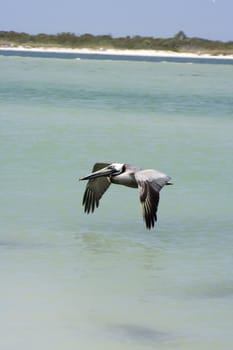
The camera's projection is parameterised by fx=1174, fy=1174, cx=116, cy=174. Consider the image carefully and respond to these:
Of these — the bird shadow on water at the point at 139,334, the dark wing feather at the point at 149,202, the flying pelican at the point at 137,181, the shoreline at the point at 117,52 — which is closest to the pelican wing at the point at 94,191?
the flying pelican at the point at 137,181

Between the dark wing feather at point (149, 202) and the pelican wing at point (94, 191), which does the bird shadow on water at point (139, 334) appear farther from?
the pelican wing at point (94, 191)

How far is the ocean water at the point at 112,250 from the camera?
17.0ft

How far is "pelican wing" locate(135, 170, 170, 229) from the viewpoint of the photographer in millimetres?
6223

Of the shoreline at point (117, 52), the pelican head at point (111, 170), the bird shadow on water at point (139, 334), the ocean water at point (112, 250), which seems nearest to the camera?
the bird shadow on water at point (139, 334)

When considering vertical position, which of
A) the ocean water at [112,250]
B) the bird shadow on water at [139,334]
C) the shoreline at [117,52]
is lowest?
the shoreline at [117,52]

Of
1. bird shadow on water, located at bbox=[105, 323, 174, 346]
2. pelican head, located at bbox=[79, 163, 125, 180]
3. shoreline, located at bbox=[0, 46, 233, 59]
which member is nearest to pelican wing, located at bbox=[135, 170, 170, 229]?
pelican head, located at bbox=[79, 163, 125, 180]

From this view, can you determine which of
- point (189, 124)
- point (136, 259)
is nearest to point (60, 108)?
point (189, 124)

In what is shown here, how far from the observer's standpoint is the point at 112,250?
6.93 meters

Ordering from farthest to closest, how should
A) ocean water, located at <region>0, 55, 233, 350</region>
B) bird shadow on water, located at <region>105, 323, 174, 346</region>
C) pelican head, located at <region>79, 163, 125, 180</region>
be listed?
1. pelican head, located at <region>79, 163, 125, 180</region>
2. ocean water, located at <region>0, 55, 233, 350</region>
3. bird shadow on water, located at <region>105, 323, 174, 346</region>

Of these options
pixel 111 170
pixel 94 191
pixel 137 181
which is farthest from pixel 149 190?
pixel 94 191

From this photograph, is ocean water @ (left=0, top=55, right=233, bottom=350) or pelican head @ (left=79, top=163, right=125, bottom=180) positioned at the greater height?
pelican head @ (left=79, top=163, right=125, bottom=180)

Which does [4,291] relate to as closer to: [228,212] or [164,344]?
[164,344]

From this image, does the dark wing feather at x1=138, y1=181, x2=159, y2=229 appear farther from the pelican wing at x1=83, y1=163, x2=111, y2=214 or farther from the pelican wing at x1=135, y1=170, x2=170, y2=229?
the pelican wing at x1=83, y1=163, x2=111, y2=214

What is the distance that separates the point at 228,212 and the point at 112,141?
5783 millimetres
